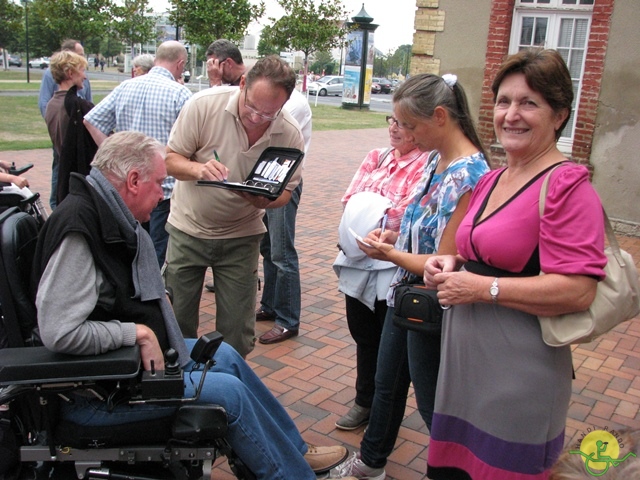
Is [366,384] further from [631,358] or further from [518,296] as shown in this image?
[631,358]

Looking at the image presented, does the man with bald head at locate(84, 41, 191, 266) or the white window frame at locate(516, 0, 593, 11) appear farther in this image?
the white window frame at locate(516, 0, 593, 11)

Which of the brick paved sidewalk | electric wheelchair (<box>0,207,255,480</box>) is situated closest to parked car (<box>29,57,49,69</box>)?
the brick paved sidewalk

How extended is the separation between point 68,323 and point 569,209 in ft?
5.42

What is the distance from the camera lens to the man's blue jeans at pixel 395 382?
2562 millimetres

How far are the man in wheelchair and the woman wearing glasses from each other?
→ 82 cm

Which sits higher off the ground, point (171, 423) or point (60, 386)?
point (60, 386)

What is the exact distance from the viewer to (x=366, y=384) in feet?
11.3

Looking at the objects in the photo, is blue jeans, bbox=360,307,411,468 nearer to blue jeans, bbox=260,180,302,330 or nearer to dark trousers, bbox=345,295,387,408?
dark trousers, bbox=345,295,387,408

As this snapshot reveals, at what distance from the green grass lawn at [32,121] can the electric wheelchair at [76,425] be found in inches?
430

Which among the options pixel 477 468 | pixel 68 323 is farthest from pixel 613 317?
pixel 68 323

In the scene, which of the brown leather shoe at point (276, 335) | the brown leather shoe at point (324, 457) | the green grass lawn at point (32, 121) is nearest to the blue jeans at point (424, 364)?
the brown leather shoe at point (324, 457)

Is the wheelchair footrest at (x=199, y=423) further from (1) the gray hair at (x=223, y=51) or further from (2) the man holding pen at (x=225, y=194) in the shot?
(1) the gray hair at (x=223, y=51)

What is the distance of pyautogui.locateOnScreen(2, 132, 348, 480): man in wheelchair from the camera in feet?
7.29
